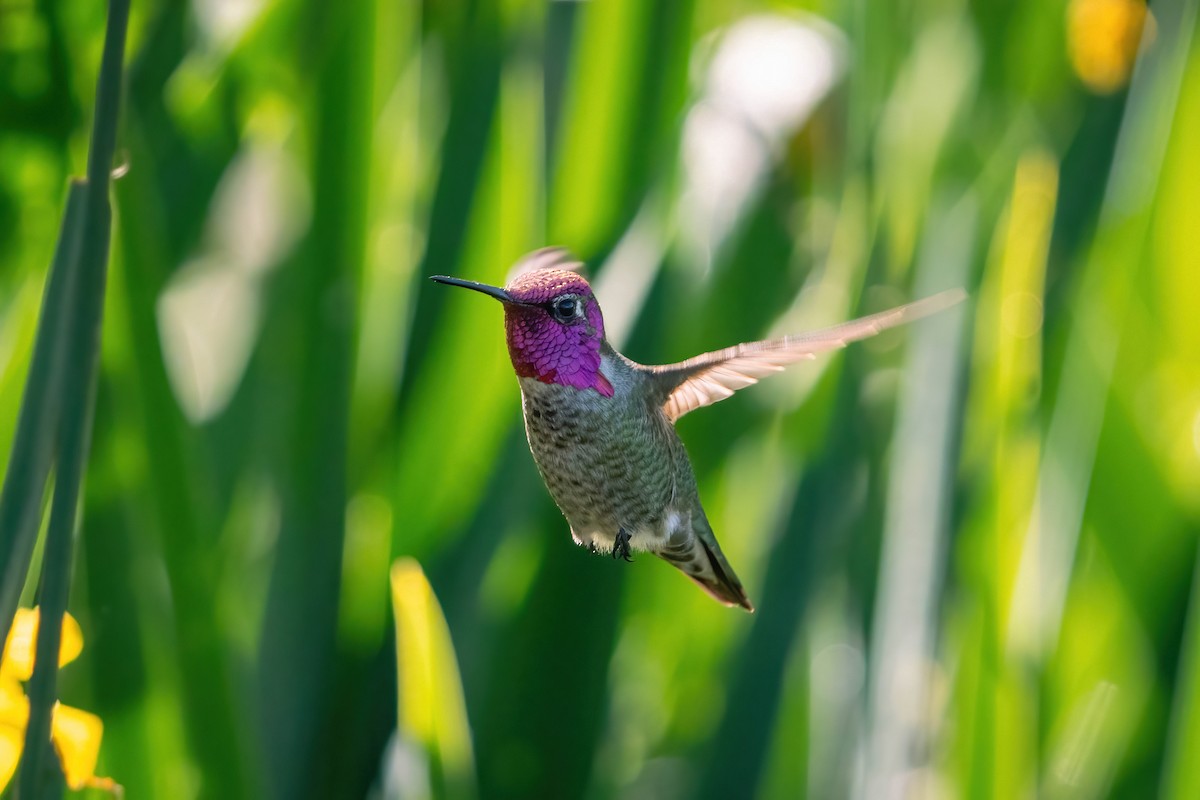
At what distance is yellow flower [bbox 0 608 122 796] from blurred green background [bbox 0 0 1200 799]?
0.10m

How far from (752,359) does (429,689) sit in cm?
25

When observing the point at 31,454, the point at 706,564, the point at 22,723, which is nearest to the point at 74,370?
the point at 31,454

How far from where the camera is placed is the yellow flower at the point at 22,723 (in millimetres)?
582

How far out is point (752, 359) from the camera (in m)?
0.71

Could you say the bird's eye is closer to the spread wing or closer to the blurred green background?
the spread wing

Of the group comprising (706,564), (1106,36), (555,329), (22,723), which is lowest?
(22,723)

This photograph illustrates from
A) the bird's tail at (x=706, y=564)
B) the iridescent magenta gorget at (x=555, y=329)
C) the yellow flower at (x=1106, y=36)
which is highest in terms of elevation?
the yellow flower at (x=1106, y=36)

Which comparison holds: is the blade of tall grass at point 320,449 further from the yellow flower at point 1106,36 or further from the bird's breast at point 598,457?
the yellow flower at point 1106,36

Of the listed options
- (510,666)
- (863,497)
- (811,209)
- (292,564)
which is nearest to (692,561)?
(510,666)

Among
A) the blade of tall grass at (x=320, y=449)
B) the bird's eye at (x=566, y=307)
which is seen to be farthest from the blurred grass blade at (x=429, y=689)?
the blade of tall grass at (x=320, y=449)

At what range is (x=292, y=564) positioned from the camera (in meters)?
1.00

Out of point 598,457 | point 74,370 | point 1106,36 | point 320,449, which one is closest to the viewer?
point 74,370

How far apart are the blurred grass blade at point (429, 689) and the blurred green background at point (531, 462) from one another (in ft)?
0.11

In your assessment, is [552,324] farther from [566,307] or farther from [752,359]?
[752,359]
